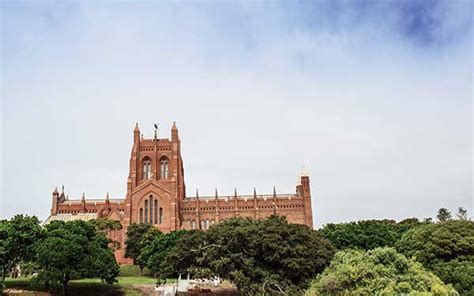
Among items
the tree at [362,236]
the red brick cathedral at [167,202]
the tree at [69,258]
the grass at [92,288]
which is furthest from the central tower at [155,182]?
the tree at [69,258]

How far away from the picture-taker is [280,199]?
75125 mm

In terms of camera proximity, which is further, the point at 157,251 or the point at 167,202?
the point at 167,202

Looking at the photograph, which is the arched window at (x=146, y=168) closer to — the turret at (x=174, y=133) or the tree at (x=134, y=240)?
the turret at (x=174, y=133)

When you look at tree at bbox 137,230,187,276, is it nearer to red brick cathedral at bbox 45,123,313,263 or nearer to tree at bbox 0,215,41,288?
tree at bbox 0,215,41,288

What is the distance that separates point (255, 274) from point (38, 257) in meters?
16.1

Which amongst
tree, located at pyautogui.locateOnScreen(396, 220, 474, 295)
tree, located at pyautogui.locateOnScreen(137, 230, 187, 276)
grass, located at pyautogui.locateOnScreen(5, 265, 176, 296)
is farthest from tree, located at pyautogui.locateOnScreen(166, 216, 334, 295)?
tree, located at pyautogui.locateOnScreen(137, 230, 187, 276)

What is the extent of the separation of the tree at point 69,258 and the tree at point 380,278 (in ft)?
62.4

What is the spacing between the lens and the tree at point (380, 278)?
19.1 meters

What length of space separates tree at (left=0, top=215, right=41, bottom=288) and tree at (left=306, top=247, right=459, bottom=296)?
74.9 feet

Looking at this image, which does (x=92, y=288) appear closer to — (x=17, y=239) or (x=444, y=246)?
(x=17, y=239)

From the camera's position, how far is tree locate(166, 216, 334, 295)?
28.6 meters

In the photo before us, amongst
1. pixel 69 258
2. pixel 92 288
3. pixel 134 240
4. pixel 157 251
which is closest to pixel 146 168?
pixel 134 240

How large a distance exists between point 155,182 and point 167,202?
372 centimetres

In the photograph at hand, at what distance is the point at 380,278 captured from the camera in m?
19.7
